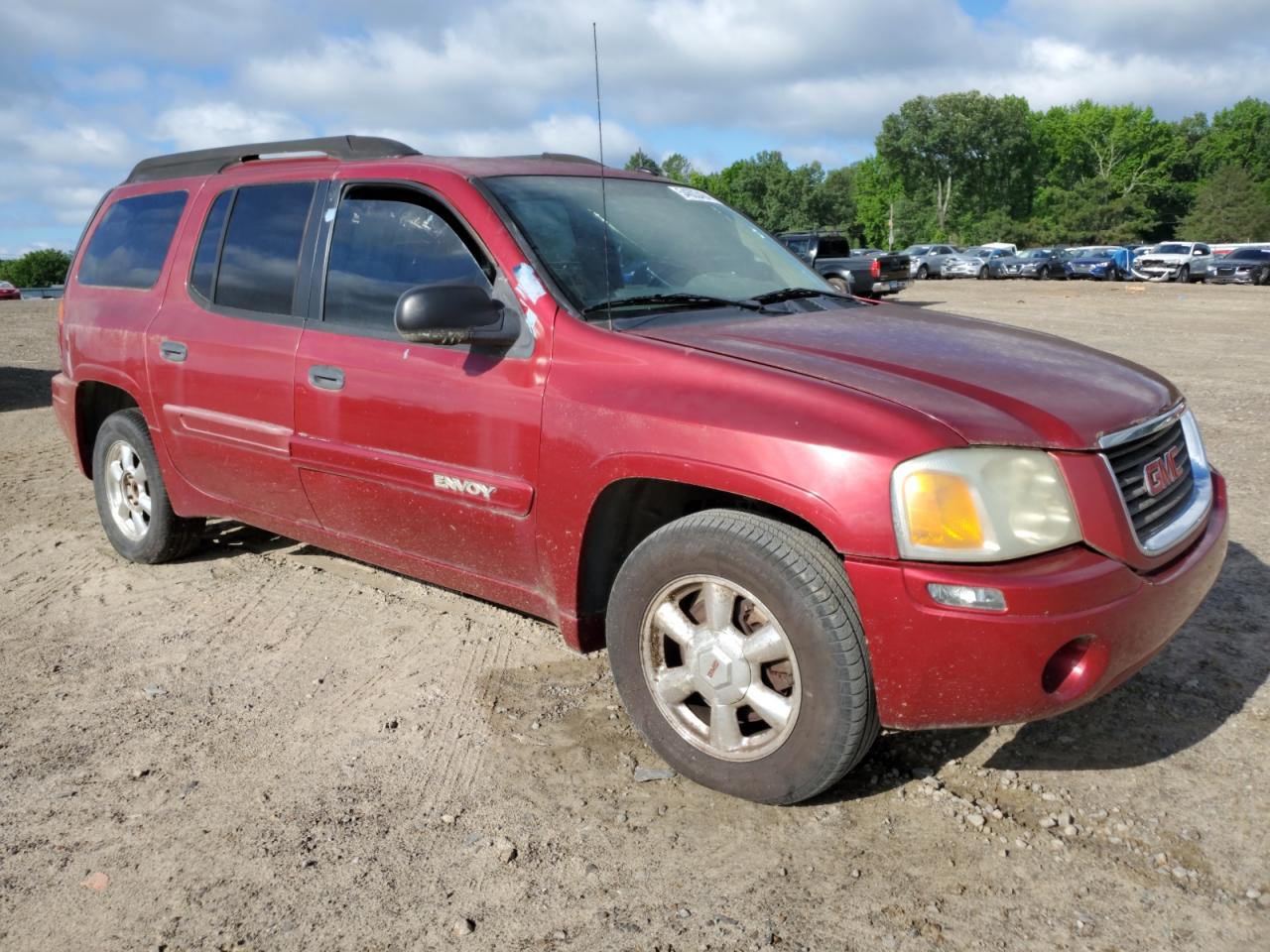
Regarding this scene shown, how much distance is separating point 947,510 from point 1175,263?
39121mm

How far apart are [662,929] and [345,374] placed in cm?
217

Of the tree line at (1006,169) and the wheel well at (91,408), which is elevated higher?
the tree line at (1006,169)

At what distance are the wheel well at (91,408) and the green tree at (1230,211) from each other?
237 feet

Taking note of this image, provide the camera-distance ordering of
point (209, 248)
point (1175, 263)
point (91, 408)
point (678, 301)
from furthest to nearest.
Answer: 1. point (1175, 263)
2. point (91, 408)
3. point (209, 248)
4. point (678, 301)

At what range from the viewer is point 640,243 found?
3674 millimetres

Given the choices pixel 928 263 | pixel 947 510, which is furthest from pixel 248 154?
pixel 928 263

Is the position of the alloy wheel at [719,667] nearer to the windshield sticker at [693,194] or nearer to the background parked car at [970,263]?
the windshield sticker at [693,194]

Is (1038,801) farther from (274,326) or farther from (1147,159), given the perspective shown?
(1147,159)

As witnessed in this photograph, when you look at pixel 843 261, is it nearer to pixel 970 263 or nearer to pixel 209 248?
pixel 209 248

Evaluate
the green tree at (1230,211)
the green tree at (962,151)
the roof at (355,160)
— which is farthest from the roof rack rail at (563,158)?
the green tree at (962,151)

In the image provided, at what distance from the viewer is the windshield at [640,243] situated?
342 cm

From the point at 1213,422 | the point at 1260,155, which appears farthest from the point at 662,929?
the point at 1260,155

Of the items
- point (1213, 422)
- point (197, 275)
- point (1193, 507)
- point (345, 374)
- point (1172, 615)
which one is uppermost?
point (197, 275)

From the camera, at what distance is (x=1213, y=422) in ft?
26.5
